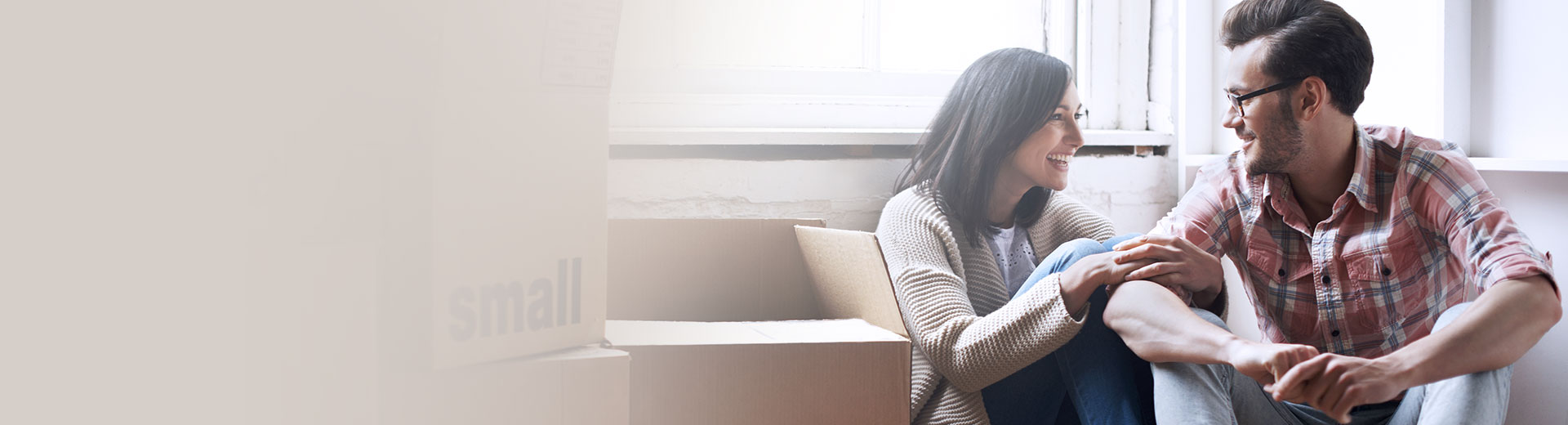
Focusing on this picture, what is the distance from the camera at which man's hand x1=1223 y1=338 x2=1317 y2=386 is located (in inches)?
36.0

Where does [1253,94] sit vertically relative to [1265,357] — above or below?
above

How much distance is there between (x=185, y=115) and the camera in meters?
0.48

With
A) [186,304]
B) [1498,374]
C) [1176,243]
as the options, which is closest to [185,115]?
[186,304]

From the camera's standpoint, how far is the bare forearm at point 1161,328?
975mm

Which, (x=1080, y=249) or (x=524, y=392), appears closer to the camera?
(x=524, y=392)

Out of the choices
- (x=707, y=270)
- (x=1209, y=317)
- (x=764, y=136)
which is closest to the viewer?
(x=1209, y=317)

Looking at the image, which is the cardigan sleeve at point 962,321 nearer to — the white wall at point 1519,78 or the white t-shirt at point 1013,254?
the white t-shirt at point 1013,254

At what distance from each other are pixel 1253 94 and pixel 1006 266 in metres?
0.42

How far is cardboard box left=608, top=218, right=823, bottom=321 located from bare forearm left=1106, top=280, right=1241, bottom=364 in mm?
437

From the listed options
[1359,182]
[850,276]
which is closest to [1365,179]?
[1359,182]

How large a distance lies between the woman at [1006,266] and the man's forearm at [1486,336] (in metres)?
0.28

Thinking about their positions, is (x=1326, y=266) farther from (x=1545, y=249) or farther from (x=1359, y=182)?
(x=1545, y=249)

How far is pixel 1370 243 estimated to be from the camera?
1108 millimetres

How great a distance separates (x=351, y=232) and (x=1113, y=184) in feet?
4.74
